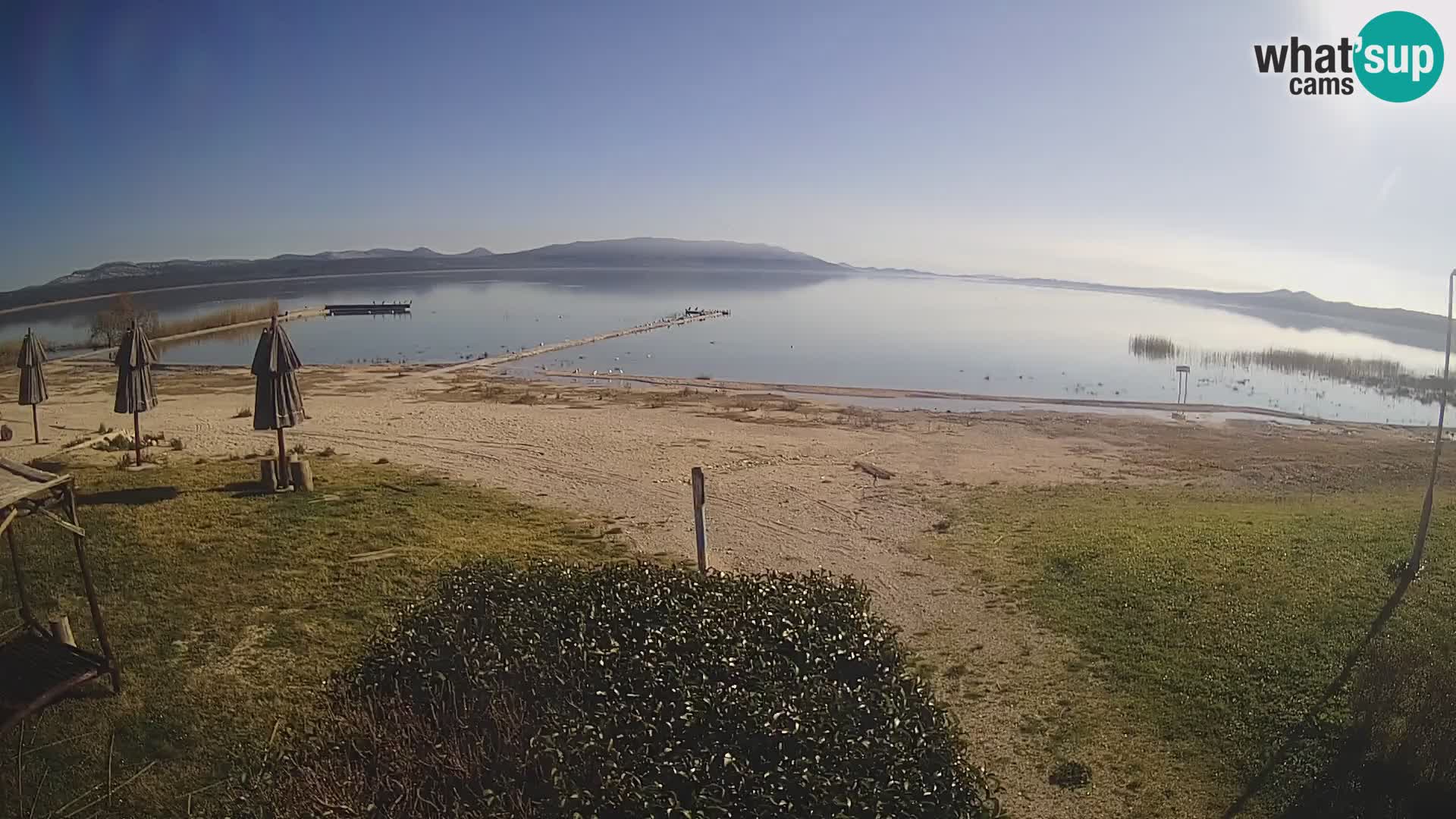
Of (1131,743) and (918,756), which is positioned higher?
(918,756)

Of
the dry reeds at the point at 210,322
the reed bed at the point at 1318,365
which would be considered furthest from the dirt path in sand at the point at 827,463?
the dry reeds at the point at 210,322

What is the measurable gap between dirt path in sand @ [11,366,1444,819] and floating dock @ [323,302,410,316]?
1689 inches

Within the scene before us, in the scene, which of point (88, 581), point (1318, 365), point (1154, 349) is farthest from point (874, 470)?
point (1154, 349)

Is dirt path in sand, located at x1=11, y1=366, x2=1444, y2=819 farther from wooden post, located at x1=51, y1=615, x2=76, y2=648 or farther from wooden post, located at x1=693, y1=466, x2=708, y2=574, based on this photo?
wooden post, located at x1=51, y1=615, x2=76, y2=648

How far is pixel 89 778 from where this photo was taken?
5.39 m

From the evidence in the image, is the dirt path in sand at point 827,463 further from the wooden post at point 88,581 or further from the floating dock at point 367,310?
the floating dock at point 367,310

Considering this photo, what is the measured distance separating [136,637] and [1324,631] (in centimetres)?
1145

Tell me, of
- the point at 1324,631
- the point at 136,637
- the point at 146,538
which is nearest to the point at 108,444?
the point at 146,538

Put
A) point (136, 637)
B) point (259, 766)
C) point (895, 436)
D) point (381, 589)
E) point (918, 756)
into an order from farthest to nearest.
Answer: point (895, 436), point (381, 589), point (136, 637), point (259, 766), point (918, 756)

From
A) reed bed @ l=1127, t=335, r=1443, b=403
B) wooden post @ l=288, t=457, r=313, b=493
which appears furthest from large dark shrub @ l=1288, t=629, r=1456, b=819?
reed bed @ l=1127, t=335, r=1443, b=403

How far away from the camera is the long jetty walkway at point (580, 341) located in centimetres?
3900

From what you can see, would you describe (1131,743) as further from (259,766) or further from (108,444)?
(108,444)

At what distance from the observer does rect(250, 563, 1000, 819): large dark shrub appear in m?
3.67

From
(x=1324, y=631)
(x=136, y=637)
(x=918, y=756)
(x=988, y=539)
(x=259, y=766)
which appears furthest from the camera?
(x=988, y=539)
